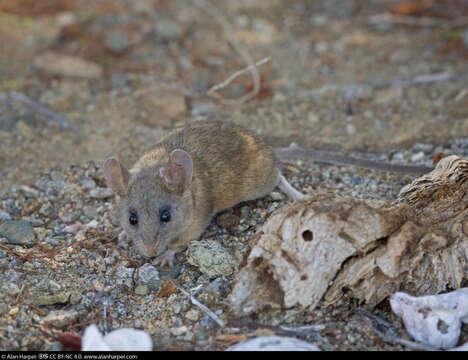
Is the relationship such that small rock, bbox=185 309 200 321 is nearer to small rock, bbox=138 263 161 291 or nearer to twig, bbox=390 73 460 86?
small rock, bbox=138 263 161 291

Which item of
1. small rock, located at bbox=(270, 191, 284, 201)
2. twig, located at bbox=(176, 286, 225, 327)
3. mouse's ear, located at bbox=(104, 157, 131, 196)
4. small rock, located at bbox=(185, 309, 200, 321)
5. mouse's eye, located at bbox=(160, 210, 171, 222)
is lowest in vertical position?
small rock, located at bbox=(185, 309, 200, 321)

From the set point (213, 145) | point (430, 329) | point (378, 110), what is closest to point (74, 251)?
point (213, 145)

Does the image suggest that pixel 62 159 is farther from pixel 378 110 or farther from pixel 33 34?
pixel 378 110

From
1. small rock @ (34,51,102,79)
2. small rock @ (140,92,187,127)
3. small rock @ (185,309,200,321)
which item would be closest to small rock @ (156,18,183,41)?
small rock @ (34,51,102,79)

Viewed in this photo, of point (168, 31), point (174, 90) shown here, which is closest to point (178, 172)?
point (174, 90)

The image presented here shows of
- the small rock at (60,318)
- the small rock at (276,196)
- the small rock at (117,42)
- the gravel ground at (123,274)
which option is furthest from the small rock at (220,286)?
the small rock at (117,42)

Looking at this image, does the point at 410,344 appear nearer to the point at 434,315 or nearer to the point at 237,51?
the point at 434,315

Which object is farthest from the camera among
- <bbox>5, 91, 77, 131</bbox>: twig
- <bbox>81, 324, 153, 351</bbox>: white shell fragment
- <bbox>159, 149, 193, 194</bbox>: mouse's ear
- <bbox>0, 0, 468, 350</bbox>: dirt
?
<bbox>5, 91, 77, 131</bbox>: twig
